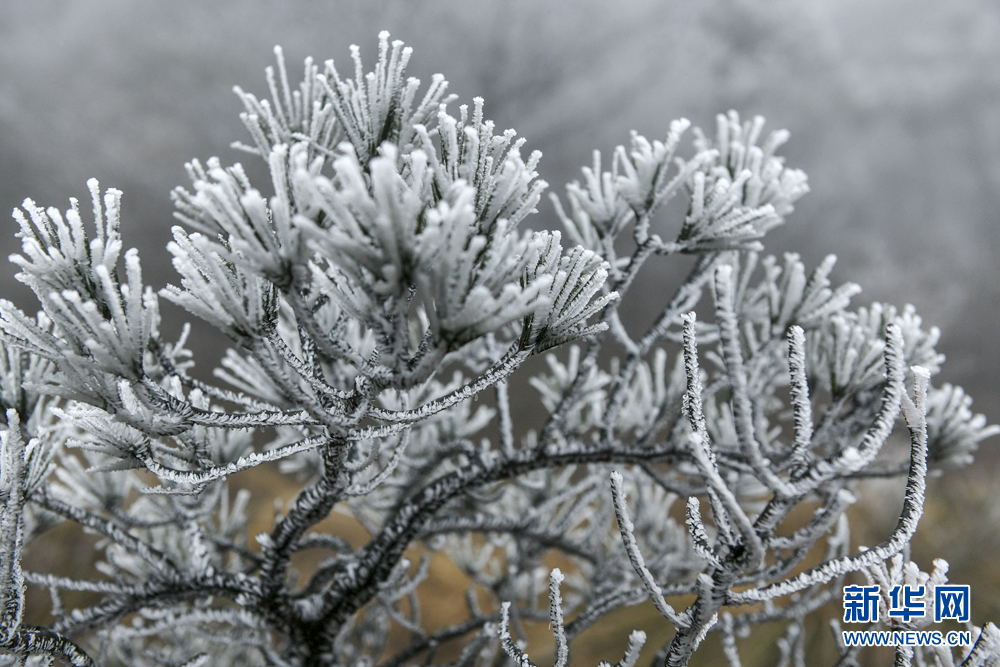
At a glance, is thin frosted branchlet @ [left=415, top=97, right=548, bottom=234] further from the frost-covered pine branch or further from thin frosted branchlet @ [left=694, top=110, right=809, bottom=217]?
thin frosted branchlet @ [left=694, top=110, right=809, bottom=217]

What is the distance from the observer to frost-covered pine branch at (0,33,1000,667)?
0.69m

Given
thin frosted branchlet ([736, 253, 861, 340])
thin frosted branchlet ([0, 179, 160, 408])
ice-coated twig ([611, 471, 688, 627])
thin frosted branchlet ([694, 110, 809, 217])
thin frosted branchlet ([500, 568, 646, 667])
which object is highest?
thin frosted branchlet ([694, 110, 809, 217])

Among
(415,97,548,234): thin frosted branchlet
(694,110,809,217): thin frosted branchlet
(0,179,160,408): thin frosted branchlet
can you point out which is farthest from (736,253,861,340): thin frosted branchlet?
(0,179,160,408): thin frosted branchlet

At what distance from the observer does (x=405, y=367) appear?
30.4 inches

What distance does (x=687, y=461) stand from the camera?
1467 millimetres

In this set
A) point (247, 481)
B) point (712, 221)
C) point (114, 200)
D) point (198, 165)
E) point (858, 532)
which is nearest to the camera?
point (114, 200)

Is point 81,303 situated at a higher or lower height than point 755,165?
lower

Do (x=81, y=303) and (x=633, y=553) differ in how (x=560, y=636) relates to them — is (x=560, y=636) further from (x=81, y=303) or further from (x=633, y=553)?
(x=81, y=303)

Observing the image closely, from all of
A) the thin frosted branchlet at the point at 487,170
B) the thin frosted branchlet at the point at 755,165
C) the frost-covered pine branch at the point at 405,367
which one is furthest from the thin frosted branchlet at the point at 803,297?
the thin frosted branchlet at the point at 487,170

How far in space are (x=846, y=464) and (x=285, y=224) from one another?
693mm

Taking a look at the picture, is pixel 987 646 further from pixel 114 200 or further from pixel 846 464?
pixel 114 200

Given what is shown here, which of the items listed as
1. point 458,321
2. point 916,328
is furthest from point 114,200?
point 916,328

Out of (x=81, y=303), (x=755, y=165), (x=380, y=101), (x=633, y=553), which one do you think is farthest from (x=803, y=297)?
(x=81, y=303)

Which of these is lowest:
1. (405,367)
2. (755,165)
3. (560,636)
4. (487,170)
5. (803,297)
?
(560,636)
